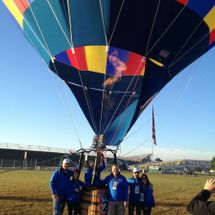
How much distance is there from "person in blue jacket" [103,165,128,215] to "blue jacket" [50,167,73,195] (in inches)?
34.7

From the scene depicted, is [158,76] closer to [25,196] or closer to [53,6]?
[53,6]

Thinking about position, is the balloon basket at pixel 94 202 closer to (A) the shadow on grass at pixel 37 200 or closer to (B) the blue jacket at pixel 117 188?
(B) the blue jacket at pixel 117 188

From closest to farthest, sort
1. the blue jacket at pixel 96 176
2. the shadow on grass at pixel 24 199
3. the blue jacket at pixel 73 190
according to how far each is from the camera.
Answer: the blue jacket at pixel 73 190, the blue jacket at pixel 96 176, the shadow on grass at pixel 24 199

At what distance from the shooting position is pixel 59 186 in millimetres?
7648

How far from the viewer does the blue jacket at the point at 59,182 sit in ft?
24.9

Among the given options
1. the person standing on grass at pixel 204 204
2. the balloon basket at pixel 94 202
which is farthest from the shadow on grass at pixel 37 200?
the person standing on grass at pixel 204 204

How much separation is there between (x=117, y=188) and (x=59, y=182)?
1137 mm

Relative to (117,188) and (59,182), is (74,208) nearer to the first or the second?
(59,182)

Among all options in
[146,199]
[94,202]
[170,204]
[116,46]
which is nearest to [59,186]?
[94,202]

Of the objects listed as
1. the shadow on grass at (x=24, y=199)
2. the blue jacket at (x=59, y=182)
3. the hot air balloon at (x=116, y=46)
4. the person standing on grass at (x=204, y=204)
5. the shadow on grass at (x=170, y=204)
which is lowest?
the shadow on grass at (x=170, y=204)

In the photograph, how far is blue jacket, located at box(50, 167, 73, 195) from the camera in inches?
298

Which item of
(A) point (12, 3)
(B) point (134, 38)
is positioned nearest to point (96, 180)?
(B) point (134, 38)

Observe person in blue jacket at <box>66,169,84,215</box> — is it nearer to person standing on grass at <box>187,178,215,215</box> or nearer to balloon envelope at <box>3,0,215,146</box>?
balloon envelope at <box>3,0,215,146</box>

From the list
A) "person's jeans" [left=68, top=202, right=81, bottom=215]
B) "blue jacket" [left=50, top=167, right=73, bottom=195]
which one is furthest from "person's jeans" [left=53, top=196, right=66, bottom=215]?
"person's jeans" [left=68, top=202, right=81, bottom=215]
